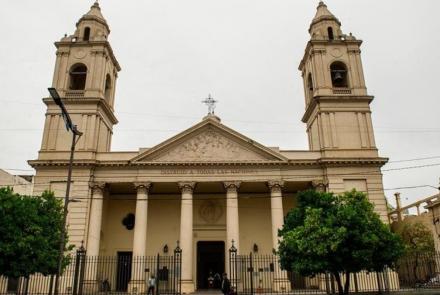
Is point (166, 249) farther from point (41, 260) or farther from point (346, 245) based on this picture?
point (346, 245)

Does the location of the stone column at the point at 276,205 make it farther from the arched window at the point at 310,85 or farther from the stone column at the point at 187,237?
the arched window at the point at 310,85

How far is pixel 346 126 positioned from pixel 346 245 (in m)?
13.4

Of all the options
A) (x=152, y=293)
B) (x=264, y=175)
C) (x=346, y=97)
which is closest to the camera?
(x=152, y=293)

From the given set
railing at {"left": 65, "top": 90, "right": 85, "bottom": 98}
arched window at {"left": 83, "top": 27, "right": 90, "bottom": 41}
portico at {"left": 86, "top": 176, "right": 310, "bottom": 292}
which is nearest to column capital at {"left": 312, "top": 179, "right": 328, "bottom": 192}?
portico at {"left": 86, "top": 176, "right": 310, "bottom": 292}

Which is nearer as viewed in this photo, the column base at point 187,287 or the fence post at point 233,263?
the fence post at point 233,263

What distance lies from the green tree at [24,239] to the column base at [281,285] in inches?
494

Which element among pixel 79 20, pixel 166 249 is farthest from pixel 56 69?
pixel 166 249

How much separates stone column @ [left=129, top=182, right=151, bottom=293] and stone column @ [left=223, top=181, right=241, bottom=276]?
18.1 ft

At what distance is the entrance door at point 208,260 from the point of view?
99.9ft

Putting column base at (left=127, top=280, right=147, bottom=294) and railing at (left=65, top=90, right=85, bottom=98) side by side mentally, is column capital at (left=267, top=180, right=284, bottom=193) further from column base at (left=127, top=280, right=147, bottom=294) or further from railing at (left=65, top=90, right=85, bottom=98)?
railing at (left=65, top=90, right=85, bottom=98)

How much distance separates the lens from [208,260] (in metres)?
30.9

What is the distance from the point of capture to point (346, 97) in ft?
98.8

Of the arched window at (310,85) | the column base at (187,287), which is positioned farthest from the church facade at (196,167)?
the arched window at (310,85)

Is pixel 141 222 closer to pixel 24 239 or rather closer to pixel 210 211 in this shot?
pixel 210 211
